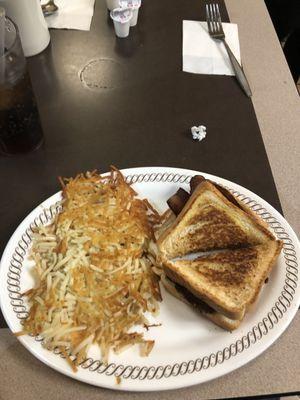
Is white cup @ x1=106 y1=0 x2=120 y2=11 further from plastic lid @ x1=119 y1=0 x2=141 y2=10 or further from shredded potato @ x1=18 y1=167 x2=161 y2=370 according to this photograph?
shredded potato @ x1=18 y1=167 x2=161 y2=370

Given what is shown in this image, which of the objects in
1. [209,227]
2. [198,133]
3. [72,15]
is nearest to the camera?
[209,227]

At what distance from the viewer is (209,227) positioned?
1.14 meters

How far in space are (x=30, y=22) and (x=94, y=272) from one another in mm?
953

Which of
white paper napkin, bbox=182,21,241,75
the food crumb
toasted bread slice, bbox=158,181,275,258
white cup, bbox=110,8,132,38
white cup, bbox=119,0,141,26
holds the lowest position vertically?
toasted bread slice, bbox=158,181,275,258

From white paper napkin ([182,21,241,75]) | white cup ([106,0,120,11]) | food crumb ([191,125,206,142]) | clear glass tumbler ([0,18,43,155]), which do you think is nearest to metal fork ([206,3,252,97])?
white paper napkin ([182,21,241,75])

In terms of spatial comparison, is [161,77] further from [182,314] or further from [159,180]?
[182,314]

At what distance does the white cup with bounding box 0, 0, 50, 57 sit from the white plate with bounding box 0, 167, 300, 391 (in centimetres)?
70

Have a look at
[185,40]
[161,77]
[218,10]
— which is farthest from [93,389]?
[218,10]

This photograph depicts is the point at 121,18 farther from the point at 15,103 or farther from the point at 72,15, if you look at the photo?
the point at 15,103

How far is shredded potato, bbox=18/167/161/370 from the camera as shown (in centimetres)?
97

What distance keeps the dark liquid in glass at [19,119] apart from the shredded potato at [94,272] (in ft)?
0.80

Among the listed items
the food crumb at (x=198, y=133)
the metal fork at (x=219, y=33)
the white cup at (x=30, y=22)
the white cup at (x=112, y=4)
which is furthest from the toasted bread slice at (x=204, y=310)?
the white cup at (x=112, y=4)

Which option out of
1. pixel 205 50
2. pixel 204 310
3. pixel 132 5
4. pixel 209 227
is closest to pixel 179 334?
pixel 204 310

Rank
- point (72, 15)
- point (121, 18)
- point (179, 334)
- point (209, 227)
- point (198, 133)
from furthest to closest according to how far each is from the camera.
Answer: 1. point (72, 15)
2. point (121, 18)
3. point (198, 133)
4. point (209, 227)
5. point (179, 334)
